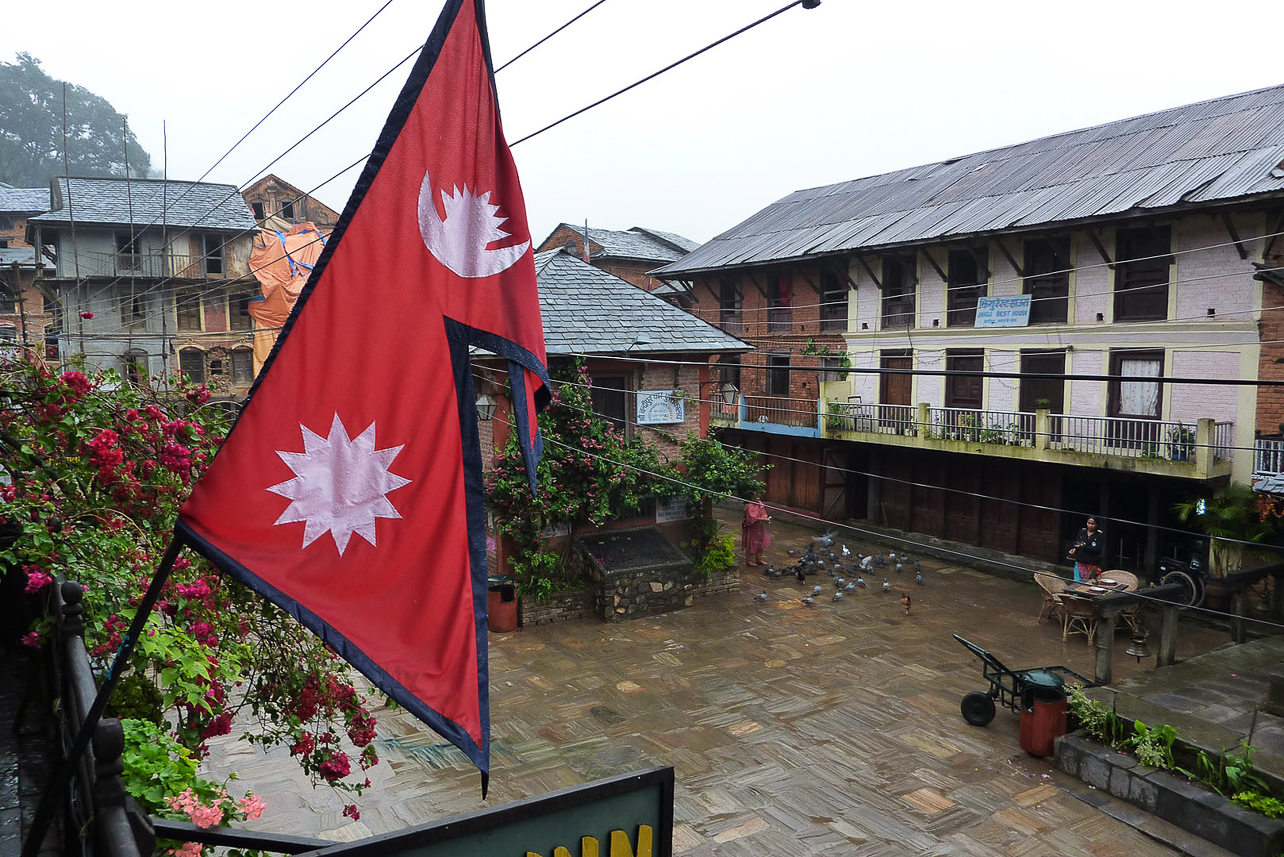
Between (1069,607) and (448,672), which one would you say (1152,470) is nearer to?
(1069,607)

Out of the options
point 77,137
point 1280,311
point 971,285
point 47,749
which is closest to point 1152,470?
point 1280,311

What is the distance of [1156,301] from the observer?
60.8 ft

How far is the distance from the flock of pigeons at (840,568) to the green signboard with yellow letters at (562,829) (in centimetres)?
1541

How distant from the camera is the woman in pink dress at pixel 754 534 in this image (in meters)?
21.2

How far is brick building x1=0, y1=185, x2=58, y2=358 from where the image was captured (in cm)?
3550

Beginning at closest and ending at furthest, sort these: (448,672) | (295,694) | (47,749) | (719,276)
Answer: (448,672) → (47,749) → (295,694) → (719,276)

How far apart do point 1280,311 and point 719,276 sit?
57.9 feet

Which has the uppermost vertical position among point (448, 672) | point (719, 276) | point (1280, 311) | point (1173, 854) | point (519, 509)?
point (719, 276)

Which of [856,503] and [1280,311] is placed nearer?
[1280,311]

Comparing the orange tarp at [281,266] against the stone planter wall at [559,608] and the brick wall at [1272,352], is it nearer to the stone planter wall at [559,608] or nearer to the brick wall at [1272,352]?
the stone planter wall at [559,608]

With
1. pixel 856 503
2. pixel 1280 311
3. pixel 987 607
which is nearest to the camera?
pixel 1280 311

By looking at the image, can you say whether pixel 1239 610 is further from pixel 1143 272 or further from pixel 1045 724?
pixel 1143 272

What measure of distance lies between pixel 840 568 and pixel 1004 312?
786cm

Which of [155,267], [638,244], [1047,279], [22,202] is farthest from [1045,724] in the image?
[22,202]
